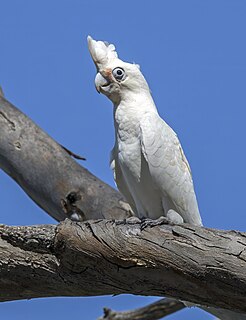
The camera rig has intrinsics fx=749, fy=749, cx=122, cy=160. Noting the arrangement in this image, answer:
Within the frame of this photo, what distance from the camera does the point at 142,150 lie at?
407cm

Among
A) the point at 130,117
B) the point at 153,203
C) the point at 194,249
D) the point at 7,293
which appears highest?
the point at 130,117

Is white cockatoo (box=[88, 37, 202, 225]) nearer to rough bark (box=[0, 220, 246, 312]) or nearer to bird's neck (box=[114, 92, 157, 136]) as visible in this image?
bird's neck (box=[114, 92, 157, 136])

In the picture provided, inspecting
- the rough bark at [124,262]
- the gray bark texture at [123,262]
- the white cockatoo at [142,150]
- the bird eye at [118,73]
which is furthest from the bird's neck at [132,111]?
the rough bark at [124,262]

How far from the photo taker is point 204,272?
2850mm

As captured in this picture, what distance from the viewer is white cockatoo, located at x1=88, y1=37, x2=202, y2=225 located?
13.4ft

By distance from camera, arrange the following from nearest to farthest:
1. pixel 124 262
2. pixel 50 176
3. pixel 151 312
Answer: pixel 124 262, pixel 151 312, pixel 50 176

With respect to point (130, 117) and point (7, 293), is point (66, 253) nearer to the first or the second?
point (7, 293)

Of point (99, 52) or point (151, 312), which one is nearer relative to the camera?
point (99, 52)

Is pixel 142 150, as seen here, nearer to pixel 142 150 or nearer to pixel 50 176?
pixel 142 150

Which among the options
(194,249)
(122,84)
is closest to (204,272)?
(194,249)

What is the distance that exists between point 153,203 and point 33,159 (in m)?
1.54

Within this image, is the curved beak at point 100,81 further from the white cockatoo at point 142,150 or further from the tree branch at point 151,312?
the tree branch at point 151,312

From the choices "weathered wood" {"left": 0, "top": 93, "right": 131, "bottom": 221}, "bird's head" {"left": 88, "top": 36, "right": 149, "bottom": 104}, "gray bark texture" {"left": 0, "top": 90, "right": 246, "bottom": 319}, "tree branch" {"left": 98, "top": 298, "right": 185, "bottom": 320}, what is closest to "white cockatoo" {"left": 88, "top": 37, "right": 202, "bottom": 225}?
"bird's head" {"left": 88, "top": 36, "right": 149, "bottom": 104}

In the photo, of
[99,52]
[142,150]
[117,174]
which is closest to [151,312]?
[117,174]
